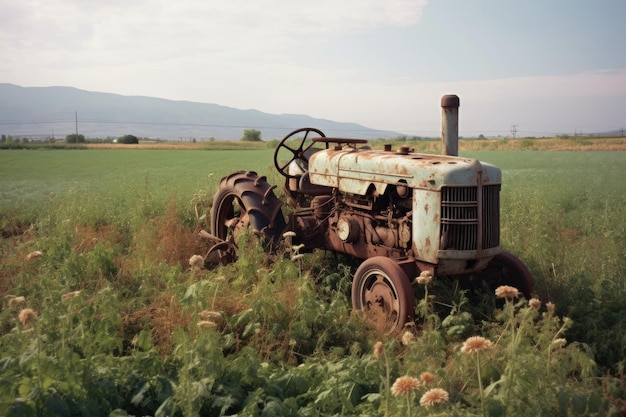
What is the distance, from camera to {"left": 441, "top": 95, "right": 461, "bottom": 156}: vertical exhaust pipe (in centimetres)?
499

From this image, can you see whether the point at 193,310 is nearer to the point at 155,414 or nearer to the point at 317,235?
the point at 155,414

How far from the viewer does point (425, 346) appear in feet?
9.84

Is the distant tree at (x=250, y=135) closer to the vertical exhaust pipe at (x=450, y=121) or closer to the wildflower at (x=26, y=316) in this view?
the vertical exhaust pipe at (x=450, y=121)

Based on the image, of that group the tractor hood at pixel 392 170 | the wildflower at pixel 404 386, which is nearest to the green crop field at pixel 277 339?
the wildflower at pixel 404 386

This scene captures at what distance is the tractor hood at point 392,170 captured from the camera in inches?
173

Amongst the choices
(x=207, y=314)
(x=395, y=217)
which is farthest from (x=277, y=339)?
(x=395, y=217)

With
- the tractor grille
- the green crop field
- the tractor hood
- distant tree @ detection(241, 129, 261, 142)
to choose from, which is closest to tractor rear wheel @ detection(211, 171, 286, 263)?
the green crop field

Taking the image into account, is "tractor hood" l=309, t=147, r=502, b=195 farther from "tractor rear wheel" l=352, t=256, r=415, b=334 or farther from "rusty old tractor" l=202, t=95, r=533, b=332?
"tractor rear wheel" l=352, t=256, r=415, b=334

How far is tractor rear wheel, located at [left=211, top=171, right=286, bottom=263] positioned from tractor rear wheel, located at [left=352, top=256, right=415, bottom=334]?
120 cm

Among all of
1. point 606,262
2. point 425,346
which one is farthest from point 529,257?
point 425,346

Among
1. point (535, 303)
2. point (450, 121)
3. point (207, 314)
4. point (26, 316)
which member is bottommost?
point (207, 314)

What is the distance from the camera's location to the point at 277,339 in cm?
405

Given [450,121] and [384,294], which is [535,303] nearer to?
[384,294]

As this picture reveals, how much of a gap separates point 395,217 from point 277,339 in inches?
63.4
